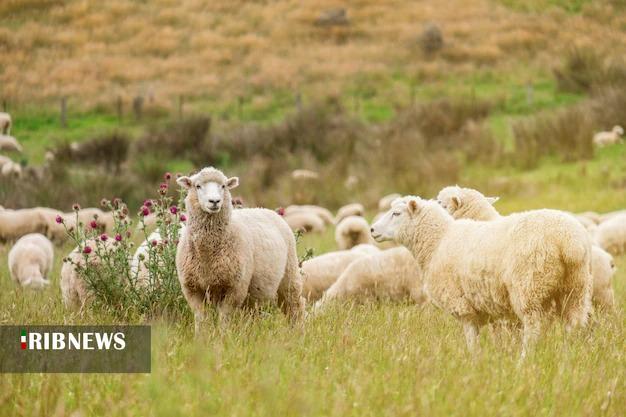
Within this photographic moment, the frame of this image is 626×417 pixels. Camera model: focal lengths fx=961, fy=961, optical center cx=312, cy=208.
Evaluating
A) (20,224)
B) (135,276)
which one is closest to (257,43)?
(20,224)

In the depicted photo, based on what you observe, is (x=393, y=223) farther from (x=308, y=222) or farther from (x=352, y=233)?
(x=308, y=222)

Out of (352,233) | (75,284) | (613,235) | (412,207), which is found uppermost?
(412,207)

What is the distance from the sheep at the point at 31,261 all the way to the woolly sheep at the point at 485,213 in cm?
528

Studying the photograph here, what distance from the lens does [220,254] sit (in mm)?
→ 6422

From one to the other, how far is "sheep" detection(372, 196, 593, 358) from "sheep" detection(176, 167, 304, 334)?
1217 millimetres

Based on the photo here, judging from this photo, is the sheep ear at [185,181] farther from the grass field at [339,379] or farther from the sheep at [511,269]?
the sheep at [511,269]

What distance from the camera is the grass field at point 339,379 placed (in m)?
3.95

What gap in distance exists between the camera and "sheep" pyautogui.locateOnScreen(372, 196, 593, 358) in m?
5.99

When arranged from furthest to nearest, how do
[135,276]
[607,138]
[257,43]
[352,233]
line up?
1. [257,43]
2. [607,138]
3. [352,233]
4. [135,276]

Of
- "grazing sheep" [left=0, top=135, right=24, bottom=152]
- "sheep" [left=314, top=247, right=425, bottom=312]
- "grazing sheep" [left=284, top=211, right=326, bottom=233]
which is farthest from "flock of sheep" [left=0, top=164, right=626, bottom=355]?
"grazing sheep" [left=0, top=135, right=24, bottom=152]

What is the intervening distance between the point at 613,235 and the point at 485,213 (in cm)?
778

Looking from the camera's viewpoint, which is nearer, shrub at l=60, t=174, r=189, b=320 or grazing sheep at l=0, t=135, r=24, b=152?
shrub at l=60, t=174, r=189, b=320

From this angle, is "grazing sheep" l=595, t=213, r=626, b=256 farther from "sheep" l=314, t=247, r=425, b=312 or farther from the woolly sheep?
the woolly sheep

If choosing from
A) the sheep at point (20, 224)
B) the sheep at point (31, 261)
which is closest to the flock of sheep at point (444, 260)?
the sheep at point (31, 261)
